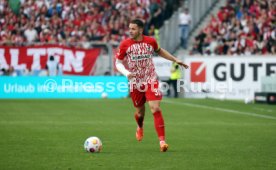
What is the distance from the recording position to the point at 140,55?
47.8 feet

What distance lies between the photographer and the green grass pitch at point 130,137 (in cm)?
1201

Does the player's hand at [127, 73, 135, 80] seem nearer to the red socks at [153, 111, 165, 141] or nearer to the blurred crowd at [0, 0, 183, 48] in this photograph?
the red socks at [153, 111, 165, 141]

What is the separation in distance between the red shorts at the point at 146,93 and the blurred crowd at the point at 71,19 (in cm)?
2217

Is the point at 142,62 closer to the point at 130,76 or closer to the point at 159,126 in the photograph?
the point at 130,76

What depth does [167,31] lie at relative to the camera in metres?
39.9

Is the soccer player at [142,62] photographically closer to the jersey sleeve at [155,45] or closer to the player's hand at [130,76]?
the jersey sleeve at [155,45]

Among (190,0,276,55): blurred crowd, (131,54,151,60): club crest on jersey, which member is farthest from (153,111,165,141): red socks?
(190,0,276,55): blurred crowd

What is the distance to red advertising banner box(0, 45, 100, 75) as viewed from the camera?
118 ft

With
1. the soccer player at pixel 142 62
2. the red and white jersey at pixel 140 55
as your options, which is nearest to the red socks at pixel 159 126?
the soccer player at pixel 142 62

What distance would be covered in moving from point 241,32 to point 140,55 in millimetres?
23696

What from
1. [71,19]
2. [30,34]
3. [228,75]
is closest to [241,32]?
[228,75]

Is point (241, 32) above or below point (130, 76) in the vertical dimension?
above

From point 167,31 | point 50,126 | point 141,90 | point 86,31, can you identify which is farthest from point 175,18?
point 141,90

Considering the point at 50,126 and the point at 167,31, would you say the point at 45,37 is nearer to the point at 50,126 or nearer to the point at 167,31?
the point at 167,31
